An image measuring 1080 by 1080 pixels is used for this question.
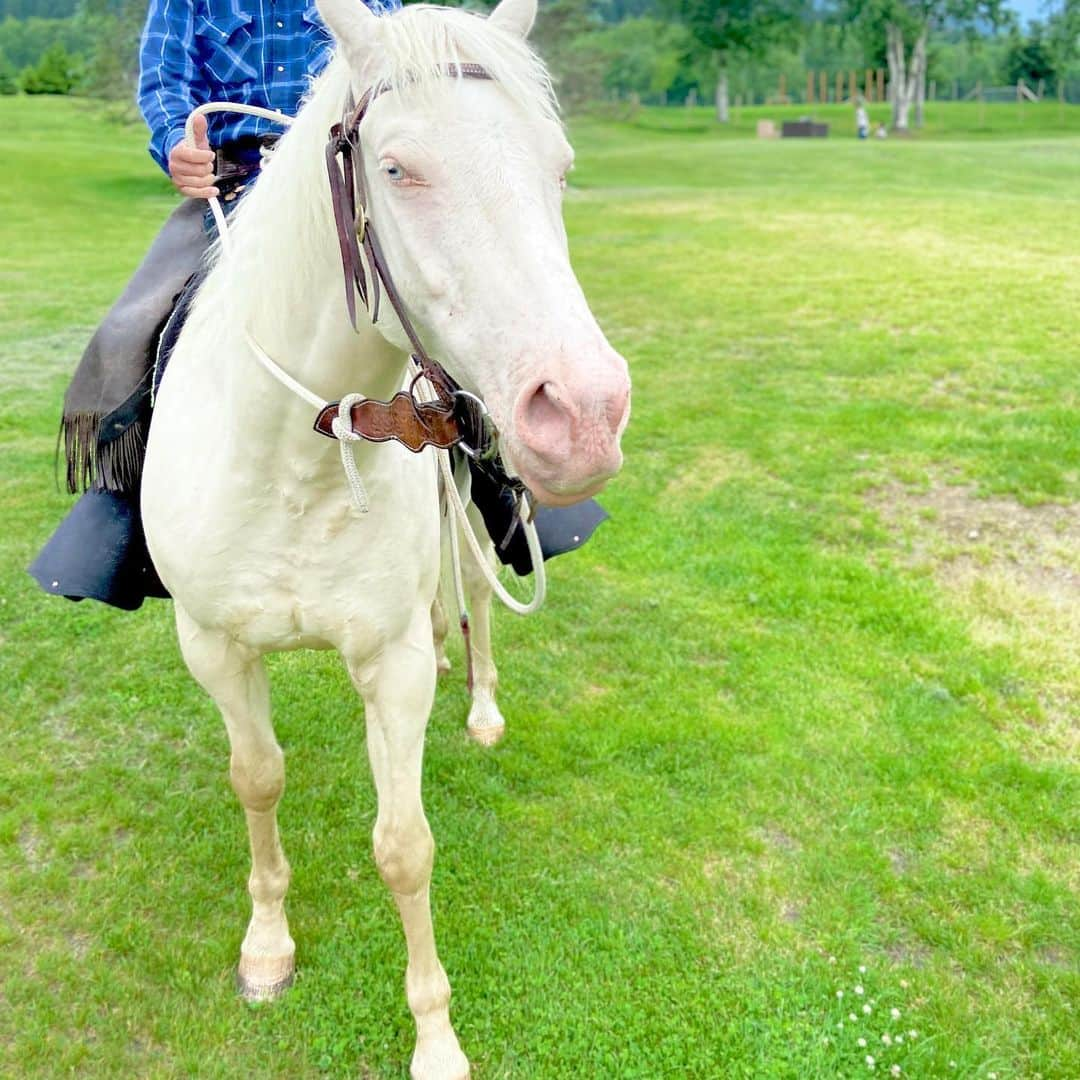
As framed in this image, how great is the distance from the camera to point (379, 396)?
2137 mm

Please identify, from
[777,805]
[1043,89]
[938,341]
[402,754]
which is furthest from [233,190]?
[1043,89]

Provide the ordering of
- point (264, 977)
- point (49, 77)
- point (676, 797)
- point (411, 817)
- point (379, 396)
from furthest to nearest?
1. point (49, 77)
2. point (676, 797)
3. point (264, 977)
4. point (411, 817)
5. point (379, 396)

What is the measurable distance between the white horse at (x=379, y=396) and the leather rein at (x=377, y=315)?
28 mm

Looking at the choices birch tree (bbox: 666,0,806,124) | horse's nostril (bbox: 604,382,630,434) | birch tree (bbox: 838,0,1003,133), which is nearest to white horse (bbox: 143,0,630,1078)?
horse's nostril (bbox: 604,382,630,434)

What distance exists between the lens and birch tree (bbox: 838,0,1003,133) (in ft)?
153

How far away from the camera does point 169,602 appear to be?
19.2 feet

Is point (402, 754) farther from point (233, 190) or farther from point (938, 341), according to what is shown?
point (938, 341)

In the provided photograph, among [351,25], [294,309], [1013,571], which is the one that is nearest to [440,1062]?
[294,309]

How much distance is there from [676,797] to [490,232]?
2994 mm

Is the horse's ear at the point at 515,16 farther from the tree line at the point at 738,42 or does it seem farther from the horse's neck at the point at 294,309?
the tree line at the point at 738,42

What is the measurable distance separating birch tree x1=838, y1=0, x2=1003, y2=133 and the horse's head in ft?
167

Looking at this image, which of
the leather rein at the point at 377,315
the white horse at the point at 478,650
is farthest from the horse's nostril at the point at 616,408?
the white horse at the point at 478,650

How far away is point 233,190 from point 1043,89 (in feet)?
246

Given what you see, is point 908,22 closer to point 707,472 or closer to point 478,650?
point 707,472
